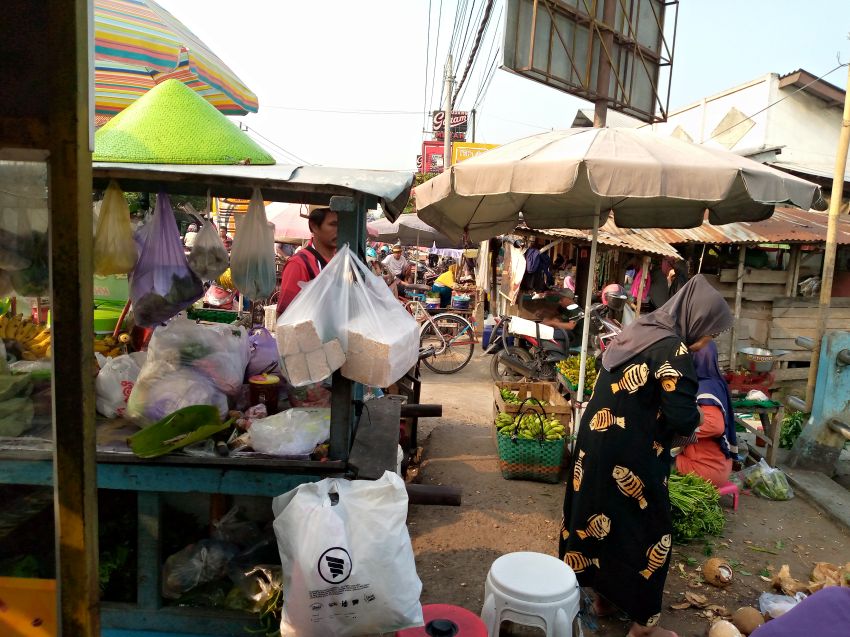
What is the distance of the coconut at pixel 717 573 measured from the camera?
3.58m

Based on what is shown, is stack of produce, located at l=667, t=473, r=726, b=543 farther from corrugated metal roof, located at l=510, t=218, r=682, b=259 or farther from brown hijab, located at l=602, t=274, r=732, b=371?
corrugated metal roof, located at l=510, t=218, r=682, b=259

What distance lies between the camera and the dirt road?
351cm

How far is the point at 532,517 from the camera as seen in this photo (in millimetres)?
4457

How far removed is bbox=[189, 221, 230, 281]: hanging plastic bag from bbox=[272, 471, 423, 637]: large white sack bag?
4.64 feet

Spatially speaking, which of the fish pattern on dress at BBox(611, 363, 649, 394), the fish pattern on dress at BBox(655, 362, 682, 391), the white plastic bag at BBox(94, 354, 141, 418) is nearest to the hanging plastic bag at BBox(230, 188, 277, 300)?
the white plastic bag at BBox(94, 354, 141, 418)

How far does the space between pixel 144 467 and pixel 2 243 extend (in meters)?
1.10

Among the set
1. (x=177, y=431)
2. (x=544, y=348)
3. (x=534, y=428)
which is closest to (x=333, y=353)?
(x=177, y=431)

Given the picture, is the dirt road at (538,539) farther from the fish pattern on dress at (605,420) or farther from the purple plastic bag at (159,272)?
the purple plastic bag at (159,272)

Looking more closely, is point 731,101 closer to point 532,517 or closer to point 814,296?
point 814,296

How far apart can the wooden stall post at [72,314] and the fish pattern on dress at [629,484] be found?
250cm

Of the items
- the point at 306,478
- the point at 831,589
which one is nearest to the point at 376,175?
the point at 306,478

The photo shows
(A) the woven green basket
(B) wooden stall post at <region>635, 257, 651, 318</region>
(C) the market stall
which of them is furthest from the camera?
(B) wooden stall post at <region>635, 257, 651, 318</region>

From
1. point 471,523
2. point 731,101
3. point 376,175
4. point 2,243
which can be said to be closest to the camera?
point 2,243

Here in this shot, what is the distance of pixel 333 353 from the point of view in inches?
84.4
